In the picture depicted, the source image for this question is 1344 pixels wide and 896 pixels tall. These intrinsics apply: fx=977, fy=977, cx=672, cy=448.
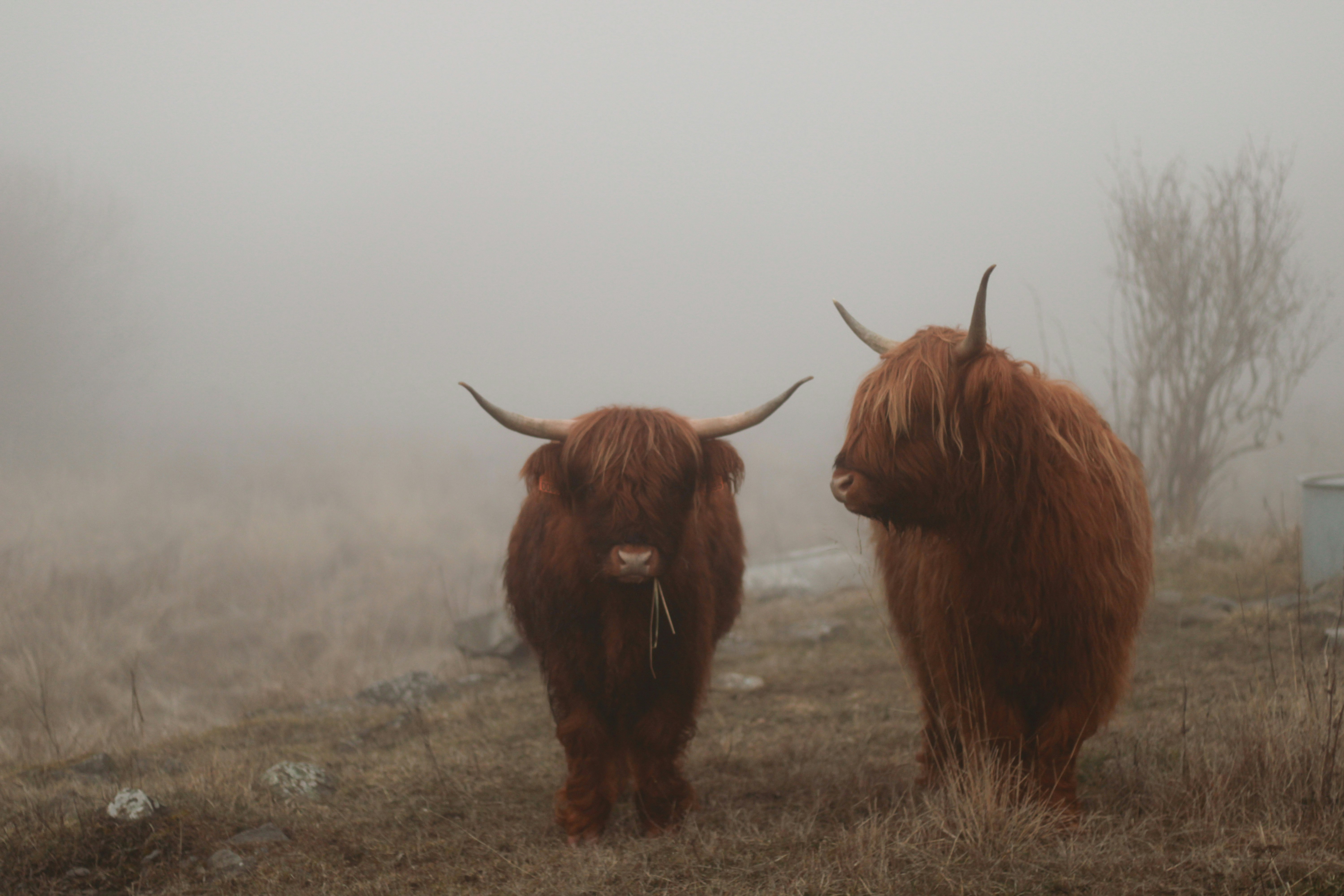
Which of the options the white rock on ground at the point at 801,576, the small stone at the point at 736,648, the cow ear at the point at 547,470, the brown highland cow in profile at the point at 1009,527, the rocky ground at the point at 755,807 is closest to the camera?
the rocky ground at the point at 755,807

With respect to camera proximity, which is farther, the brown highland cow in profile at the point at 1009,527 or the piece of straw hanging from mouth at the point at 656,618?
the piece of straw hanging from mouth at the point at 656,618

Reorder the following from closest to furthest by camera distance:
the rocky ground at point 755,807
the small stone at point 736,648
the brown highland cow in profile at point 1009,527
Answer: the rocky ground at point 755,807 < the brown highland cow in profile at point 1009,527 < the small stone at point 736,648

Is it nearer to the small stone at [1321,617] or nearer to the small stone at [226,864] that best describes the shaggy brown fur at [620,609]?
the small stone at [226,864]

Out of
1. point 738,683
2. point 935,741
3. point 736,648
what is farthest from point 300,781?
point 736,648

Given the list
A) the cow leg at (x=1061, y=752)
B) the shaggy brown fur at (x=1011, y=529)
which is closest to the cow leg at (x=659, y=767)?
the shaggy brown fur at (x=1011, y=529)

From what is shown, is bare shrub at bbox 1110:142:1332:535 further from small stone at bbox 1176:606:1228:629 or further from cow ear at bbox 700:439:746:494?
cow ear at bbox 700:439:746:494

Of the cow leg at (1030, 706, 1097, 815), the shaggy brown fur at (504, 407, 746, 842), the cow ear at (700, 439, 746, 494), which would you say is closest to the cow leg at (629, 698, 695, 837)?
the shaggy brown fur at (504, 407, 746, 842)

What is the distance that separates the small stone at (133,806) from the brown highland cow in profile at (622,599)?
1442mm

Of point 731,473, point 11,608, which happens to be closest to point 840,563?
point 731,473

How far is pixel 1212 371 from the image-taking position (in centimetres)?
1096

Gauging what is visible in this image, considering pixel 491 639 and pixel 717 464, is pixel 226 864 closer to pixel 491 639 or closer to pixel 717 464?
pixel 717 464

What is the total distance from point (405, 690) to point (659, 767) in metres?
3.85

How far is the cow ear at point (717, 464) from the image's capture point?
356 cm

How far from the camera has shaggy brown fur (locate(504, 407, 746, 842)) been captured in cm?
329
